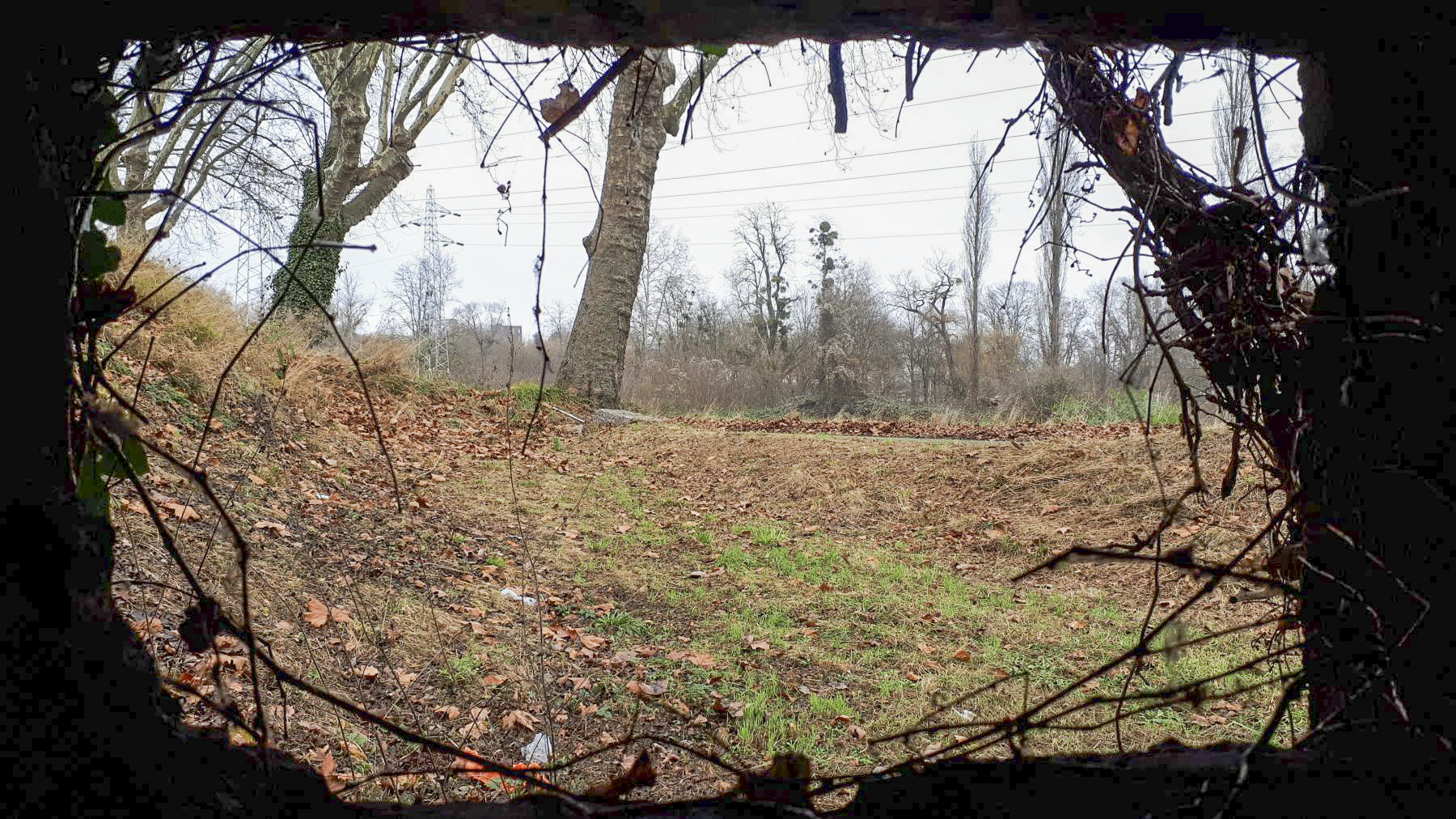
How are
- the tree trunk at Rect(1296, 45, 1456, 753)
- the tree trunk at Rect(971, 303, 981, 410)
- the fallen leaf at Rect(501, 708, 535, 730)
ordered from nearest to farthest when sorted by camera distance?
the tree trunk at Rect(1296, 45, 1456, 753)
the fallen leaf at Rect(501, 708, 535, 730)
the tree trunk at Rect(971, 303, 981, 410)

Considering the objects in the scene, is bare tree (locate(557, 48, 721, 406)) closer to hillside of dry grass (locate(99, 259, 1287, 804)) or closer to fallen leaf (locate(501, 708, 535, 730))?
hillside of dry grass (locate(99, 259, 1287, 804))

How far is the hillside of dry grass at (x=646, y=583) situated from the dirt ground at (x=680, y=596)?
0.02 metres

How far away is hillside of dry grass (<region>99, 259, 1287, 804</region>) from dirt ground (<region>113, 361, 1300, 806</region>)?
0.9 inches

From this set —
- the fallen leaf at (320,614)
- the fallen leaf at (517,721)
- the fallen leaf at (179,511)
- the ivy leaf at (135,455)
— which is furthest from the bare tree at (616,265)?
the ivy leaf at (135,455)

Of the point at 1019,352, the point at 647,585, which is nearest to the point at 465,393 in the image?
the point at 647,585

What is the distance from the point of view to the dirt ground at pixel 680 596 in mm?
3115

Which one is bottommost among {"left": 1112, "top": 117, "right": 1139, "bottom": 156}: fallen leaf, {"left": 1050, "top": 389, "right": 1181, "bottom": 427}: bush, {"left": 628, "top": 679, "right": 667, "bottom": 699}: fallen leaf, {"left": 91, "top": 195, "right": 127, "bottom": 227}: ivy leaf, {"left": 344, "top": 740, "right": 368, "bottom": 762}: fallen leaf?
{"left": 628, "top": 679, "right": 667, "bottom": 699}: fallen leaf

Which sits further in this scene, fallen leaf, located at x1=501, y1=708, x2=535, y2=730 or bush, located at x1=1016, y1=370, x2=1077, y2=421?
bush, located at x1=1016, y1=370, x2=1077, y2=421

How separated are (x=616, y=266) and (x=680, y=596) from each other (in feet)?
25.7

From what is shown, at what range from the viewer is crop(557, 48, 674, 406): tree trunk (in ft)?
38.9

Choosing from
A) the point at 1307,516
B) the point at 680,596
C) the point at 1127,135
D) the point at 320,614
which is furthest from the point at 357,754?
the point at 1127,135

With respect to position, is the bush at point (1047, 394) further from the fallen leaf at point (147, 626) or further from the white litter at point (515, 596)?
the fallen leaf at point (147, 626)

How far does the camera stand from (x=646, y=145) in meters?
11.9

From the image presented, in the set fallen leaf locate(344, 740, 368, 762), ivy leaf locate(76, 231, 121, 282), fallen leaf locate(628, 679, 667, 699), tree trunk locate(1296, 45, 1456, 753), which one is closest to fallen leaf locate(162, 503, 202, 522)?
fallen leaf locate(344, 740, 368, 762)
